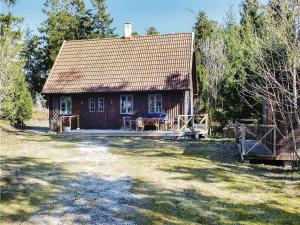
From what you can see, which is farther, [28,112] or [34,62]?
[34,62]

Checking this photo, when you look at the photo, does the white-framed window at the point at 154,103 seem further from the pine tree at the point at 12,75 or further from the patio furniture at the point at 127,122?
the pine tree at the point at 12,75

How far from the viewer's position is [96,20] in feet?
131

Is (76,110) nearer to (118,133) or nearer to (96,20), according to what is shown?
(118,133)

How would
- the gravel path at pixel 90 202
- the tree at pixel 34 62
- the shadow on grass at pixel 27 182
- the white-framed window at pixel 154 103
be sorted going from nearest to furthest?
the gravel path at pixel 90 202, the shadow on grass at pixel 27 182, the white-framed window at pixel 154 103, the tree at pixel 34 62

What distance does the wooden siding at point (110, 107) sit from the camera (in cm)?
2334

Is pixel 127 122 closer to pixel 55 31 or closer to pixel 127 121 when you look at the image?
pixel 127 121

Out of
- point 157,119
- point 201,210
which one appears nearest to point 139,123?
point 157,119

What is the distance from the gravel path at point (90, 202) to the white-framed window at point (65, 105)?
583 inches

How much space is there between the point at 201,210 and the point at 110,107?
17.1 meters

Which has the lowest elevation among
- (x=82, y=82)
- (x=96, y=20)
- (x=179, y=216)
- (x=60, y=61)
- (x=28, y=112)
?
(x=179, y=216)

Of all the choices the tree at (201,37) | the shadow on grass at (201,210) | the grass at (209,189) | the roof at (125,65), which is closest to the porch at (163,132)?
the roof at (125,65)

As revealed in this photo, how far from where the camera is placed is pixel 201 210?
8.25 meters

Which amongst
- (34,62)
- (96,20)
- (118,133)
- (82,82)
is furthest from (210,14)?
(118,133)

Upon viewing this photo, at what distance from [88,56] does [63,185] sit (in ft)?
59.9
